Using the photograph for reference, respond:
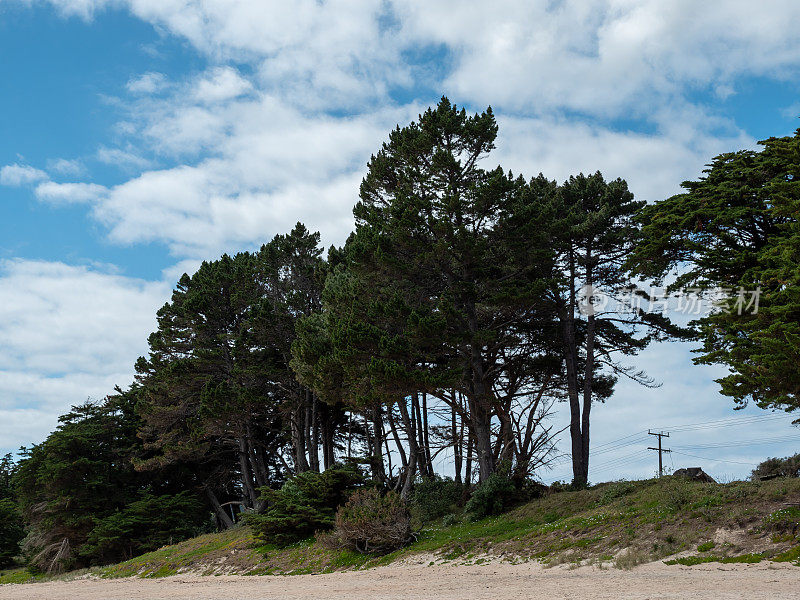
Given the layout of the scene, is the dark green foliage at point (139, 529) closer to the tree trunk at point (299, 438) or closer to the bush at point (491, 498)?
the tree trunk at point (299, 438)

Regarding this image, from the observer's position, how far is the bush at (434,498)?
87.8 feet

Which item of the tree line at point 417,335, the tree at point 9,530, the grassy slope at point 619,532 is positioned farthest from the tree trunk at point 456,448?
the tree at point 9,530

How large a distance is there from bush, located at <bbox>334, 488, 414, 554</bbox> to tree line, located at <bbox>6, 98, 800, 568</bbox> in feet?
14.1

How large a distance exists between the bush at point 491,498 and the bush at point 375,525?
292cm

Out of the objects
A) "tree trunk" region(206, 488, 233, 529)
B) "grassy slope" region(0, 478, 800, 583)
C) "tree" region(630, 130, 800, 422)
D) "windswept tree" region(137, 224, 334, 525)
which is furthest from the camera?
"tree trunk" region(206, 488, 233, 529)

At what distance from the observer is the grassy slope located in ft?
49.1

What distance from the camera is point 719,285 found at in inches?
844

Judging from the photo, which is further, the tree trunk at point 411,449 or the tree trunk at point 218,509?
the tree trunk at point 218,509

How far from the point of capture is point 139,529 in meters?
39.5

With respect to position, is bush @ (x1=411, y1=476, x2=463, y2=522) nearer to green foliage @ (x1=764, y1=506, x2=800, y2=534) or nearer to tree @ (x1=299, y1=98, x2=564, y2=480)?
tree @ (x1=299, y1=98, x2=564, y2=480)

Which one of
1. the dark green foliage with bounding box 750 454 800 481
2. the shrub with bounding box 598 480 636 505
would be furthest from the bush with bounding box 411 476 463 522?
the dark green foliage with bounding box 750 454 800 481

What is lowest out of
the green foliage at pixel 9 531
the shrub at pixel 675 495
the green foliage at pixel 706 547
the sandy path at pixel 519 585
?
the green foliage at pixel 9 531

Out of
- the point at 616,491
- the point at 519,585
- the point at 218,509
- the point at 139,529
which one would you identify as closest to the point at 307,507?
the point at 616,491

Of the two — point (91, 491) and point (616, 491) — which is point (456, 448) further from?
point (91, 491)
